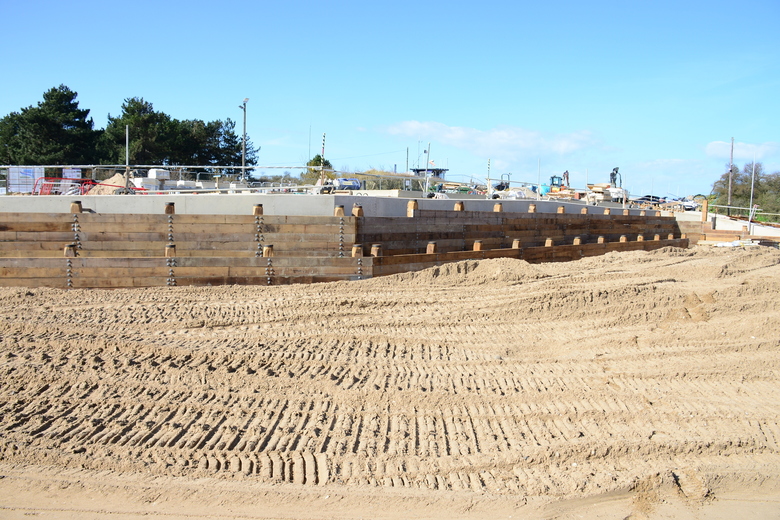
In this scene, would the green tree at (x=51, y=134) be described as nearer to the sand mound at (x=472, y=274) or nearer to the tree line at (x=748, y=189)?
the sand mound at (x=472, y=274)

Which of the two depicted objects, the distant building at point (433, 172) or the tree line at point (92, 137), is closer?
the distant building at point (433, 172)

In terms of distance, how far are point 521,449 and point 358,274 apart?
6376 millimetres

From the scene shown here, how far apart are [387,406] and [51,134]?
37301 millimetres

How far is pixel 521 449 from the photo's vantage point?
15.5 ft

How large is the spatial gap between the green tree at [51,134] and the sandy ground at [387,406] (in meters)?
Answer: 30.1

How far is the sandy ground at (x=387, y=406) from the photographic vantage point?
414 centimetres

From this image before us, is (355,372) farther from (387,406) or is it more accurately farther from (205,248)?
(205,248)

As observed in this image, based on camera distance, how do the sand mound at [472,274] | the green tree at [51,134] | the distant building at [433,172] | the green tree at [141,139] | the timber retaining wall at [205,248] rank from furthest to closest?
1. the green tree at [141,139]
2. the green tree at [51,134]
3. the distant building at [433,172]
4. the sand mound at [472,274]
5. the timber retaining wall at [205,248]

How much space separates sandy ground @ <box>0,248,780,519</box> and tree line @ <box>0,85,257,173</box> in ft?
98.8

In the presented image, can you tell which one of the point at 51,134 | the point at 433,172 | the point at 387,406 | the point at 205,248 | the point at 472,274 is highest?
the point at 51,134

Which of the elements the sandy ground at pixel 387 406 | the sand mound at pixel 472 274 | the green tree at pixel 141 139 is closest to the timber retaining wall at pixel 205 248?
the sand mound at pixel 472 274

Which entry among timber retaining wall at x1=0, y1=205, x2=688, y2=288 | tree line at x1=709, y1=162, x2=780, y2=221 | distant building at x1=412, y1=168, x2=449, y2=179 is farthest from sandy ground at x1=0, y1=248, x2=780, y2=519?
tree line at x1=709, y1=162, x2=780, y2=221

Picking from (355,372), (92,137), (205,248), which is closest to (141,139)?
(92,137)

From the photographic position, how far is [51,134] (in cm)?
3462
